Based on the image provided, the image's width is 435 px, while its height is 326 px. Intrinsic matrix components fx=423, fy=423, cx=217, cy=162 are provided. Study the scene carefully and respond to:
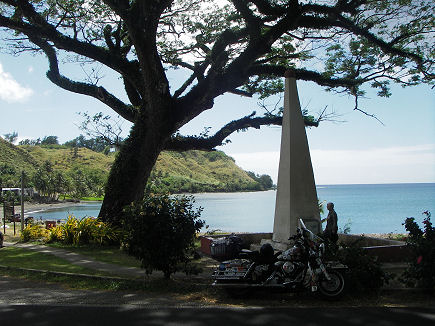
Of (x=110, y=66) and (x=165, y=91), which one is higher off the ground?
(x=110, y=66)

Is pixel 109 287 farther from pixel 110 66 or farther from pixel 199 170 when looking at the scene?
pixel 199 170

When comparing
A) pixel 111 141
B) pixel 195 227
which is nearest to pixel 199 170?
pixel 111 141

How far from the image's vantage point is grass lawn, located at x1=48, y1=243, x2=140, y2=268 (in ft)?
37.3

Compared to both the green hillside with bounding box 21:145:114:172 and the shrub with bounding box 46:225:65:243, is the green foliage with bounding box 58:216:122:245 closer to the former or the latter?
the shrub with bounding box 46:225:65:243

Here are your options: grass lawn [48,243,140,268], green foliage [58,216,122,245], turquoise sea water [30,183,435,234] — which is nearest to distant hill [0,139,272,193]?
turquoise sea water [30,183,435,234]

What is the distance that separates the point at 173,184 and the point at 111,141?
81.7 meters

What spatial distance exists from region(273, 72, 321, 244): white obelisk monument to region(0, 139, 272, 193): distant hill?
87928 millimetres

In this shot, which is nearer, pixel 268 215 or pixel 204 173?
pixel 268 215

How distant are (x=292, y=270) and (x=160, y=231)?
2.67m

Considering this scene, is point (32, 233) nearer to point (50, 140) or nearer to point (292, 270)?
point (292, 270)

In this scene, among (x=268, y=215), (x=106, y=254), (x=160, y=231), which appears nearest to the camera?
(x=160, y=231)

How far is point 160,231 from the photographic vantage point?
27.3 feet

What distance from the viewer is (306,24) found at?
1697 centimetres

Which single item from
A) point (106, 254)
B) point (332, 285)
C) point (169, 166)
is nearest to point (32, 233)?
point (106, 254)
